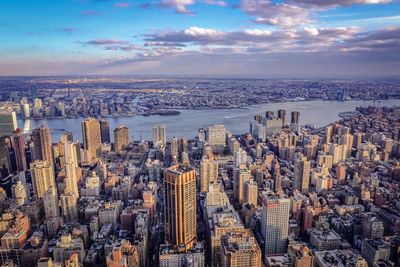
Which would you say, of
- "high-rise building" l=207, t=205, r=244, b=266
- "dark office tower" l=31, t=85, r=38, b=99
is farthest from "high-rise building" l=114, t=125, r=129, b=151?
"dark office tower" l=31, t=85, r=38, b=99

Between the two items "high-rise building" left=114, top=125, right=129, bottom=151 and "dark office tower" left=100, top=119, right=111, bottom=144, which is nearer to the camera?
"high-rise building" left=114, top=125, right=129, bottom=151

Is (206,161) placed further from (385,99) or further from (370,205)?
(385,99)

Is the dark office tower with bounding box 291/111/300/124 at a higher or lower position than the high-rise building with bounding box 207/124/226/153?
higher

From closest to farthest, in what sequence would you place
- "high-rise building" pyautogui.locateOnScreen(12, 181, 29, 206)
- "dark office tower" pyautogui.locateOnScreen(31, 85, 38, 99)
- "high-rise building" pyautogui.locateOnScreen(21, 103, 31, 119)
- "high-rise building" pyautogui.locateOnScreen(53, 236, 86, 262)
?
"high-rise building" pyautogui.locateOnScreen(53, 236, 86, 262) → "high-rise building" pyautogui.locateOnScreen(12, 181, 29, 206) → "high-rise building" pyautogui.locateOnScreen(21, 103, 31, 119) → "dark office tower" pyautogui.locateOnScreen(31, 85, 38, 99)

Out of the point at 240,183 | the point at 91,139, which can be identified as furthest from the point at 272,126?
the point at 91,139

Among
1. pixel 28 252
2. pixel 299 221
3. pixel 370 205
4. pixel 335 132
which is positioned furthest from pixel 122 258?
pixel 335 132

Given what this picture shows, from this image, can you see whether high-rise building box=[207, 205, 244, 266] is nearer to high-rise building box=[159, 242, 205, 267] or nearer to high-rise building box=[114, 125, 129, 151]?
high-rise building box=[159, 242, 205, 267]

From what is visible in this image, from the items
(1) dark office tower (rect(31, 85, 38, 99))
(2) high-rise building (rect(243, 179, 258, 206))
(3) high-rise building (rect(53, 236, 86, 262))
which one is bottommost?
(3) high-rise building (rect(53, 236, 86, 262))

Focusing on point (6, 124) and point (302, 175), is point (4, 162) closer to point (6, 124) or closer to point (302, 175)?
point (6, 124)
